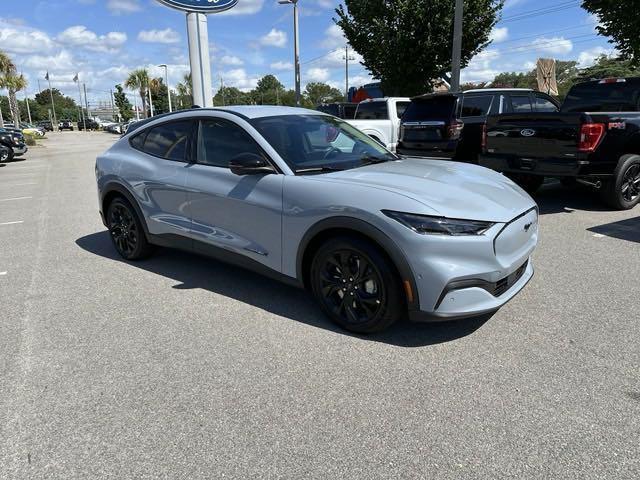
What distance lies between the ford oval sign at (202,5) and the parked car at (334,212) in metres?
Result: 10.5

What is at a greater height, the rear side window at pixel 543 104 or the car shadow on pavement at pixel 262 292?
the rear side window at pixel 543 104

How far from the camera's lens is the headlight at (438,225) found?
2.99 m

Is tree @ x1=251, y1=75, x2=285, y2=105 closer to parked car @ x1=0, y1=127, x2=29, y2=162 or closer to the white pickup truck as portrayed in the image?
A: parked car @ x1=0, y1=127, x2=29, y2=162

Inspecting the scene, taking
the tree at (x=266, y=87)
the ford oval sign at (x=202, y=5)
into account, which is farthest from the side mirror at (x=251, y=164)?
the tree at (x=266, y=87)

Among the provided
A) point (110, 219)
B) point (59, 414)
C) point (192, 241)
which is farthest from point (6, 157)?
point (59, 414)

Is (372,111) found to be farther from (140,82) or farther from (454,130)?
(140,82)

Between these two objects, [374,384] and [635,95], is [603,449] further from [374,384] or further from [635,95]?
[635,95]

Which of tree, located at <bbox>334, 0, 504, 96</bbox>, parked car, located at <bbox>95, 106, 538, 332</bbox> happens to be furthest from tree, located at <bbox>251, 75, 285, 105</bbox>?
parked car, located at <bbox>95, 106, 538, 332</bbox>

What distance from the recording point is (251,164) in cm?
364

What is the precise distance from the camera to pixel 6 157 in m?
19.4

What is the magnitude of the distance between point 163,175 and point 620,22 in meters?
14.8

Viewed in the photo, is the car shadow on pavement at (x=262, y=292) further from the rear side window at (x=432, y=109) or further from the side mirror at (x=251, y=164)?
the rear side window at (x=432, y=109)

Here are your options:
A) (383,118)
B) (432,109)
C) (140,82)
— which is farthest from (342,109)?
(140,82)

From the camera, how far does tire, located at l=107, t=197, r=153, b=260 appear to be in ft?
16.8
